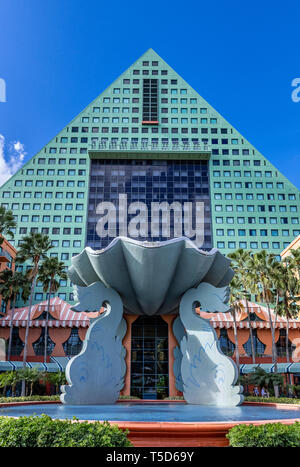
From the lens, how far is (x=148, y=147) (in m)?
70.6

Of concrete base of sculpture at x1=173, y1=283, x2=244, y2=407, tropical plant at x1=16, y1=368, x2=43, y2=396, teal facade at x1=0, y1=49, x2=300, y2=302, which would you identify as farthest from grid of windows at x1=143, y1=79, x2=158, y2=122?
concrete base of sculpture at x1=173, y1=283, x2=244, y2=407

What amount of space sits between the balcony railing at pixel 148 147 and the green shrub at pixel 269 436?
2582 inches

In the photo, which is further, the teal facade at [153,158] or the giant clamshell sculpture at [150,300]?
the teal facade at [153,158]

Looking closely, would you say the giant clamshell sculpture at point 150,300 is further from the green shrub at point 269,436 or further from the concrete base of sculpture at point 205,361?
the green shrub at point 269,436

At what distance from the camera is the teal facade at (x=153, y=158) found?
6794cm

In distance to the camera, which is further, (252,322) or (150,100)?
(150,100)

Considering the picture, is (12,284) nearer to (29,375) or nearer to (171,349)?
(29,375)

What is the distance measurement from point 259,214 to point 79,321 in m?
38.2

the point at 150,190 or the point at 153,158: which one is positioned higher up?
the point at 153,158

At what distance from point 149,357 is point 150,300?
10.2 metres

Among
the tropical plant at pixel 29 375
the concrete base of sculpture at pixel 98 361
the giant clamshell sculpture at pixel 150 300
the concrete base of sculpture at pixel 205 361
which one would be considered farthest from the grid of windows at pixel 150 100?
the concrete base of sculpture at pixel 98 361

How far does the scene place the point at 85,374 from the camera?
54.4 feet

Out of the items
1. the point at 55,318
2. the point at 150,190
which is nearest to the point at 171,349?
the point at 55,318

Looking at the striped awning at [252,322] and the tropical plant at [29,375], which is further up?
the striped awning at [252,322]
